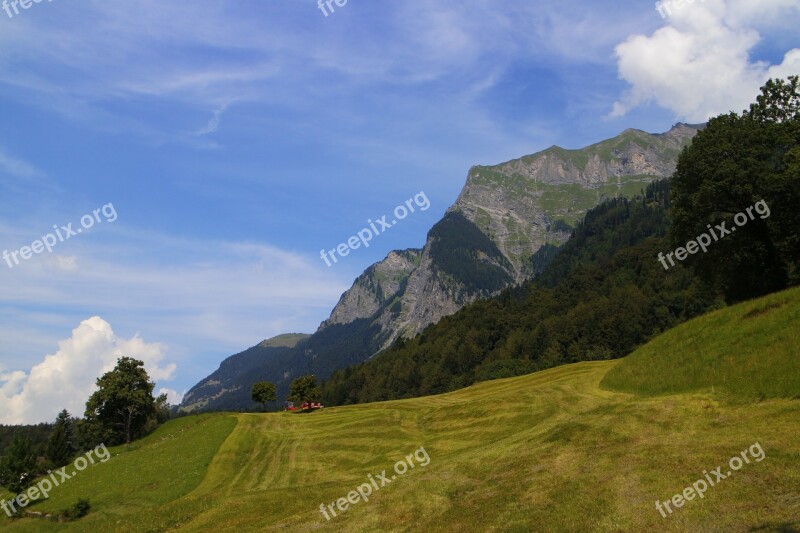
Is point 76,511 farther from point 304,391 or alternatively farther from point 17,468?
point 304,391

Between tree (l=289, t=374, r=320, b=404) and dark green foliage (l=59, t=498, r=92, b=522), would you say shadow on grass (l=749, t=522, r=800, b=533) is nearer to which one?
dark green foliage (l=59, t=498, r=92, b=522)

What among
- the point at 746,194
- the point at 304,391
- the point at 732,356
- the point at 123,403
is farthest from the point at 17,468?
the point at 746,194

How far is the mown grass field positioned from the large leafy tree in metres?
12.1

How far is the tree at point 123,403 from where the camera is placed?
90125 millimetres

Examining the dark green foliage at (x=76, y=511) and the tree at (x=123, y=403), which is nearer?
the dark green foliage at (x=76, y=511)

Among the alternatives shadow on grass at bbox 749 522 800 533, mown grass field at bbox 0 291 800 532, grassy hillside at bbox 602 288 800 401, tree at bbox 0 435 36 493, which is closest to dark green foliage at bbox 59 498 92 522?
mown grass field at bbox 0 291 800 532

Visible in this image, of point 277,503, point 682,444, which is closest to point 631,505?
point 682,444

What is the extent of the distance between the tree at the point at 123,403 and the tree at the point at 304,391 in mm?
28142

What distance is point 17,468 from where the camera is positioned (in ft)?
176

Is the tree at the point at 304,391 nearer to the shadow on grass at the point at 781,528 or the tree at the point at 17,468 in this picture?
the tree at the point at 17,468

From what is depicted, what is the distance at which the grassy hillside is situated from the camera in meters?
29.0

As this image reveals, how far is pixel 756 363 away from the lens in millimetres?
31172

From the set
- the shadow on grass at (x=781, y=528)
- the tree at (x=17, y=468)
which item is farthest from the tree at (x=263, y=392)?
the shadow on grass at (x=781, y=528)

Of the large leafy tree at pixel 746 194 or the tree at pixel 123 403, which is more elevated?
the tree at pixel 123 403
